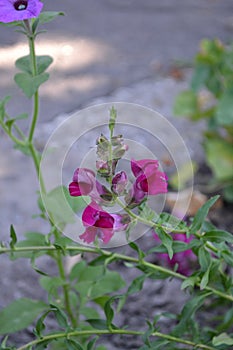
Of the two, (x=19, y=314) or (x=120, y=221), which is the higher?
(x=120, y=221)

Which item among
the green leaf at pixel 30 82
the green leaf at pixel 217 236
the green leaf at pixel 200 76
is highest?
the green leaf at pixel 30 82

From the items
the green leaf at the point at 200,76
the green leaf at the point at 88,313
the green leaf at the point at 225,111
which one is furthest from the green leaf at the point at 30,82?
the green leaf at the point at 200,76

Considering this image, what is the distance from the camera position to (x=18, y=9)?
81cm

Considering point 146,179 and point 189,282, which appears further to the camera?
point 189,282

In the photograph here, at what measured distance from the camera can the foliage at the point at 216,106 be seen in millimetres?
1826

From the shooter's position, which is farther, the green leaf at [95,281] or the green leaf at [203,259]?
the green leaf at [95,281]

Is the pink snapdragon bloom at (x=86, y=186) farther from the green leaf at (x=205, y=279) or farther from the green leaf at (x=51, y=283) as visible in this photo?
the green leaf at (x=51, y=283)

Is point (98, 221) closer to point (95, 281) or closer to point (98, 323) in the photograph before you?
point (98, 323)

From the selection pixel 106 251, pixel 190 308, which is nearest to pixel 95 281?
pixel 106 251

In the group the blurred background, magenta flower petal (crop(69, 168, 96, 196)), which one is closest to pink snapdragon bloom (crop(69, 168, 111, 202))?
magenta flower petal (crop(69, 168, 96, 196))

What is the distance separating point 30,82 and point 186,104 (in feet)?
3.80

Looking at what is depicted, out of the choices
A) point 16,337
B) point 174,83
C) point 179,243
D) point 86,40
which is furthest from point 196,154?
point 179,243

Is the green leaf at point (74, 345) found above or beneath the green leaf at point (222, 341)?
above

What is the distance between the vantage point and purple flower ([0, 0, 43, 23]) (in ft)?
2.62
